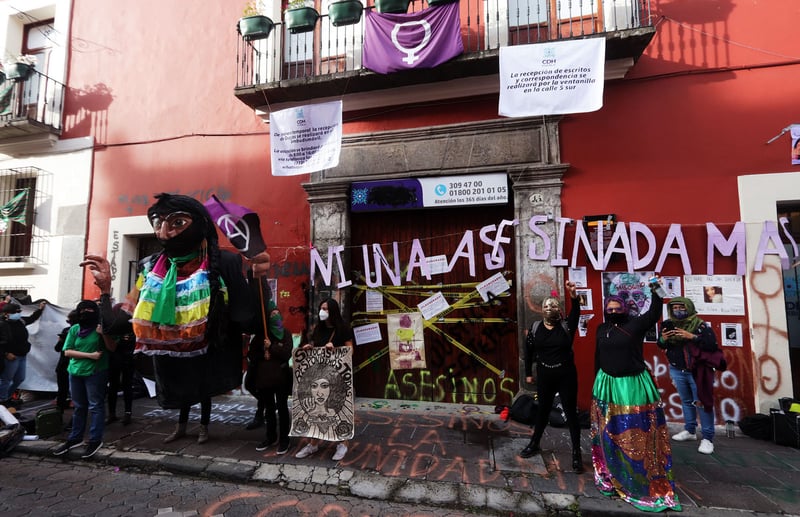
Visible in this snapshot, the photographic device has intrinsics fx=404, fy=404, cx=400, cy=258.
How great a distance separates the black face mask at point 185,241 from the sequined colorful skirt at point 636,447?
4043 mm

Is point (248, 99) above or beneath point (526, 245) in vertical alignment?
above

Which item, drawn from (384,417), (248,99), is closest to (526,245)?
(384,417)

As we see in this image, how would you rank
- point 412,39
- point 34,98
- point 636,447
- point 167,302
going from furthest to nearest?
point 34,98
point 412,39
point 167,302
point 636,447

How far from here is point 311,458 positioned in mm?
4207

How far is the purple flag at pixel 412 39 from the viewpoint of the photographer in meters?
5.62

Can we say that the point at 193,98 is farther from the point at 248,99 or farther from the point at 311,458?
the point at 311,458

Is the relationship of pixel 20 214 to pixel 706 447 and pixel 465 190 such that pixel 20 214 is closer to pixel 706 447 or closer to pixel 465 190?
pixel 465 190

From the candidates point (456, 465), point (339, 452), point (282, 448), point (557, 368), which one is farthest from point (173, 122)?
point (557, 368)

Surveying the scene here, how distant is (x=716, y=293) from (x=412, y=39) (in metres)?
5.32

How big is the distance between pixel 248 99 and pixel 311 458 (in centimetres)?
549

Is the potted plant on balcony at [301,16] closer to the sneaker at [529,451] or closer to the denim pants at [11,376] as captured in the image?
the denim pants at [11,376]

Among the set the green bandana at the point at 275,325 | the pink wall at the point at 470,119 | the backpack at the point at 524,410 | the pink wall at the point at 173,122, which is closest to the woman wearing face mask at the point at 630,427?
the backpack at the point at 524,410

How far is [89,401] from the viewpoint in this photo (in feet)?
14.7

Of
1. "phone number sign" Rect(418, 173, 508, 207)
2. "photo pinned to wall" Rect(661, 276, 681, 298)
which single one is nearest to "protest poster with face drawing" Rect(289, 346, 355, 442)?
"phone number sign" Rect(418, 173, 508, 207)
